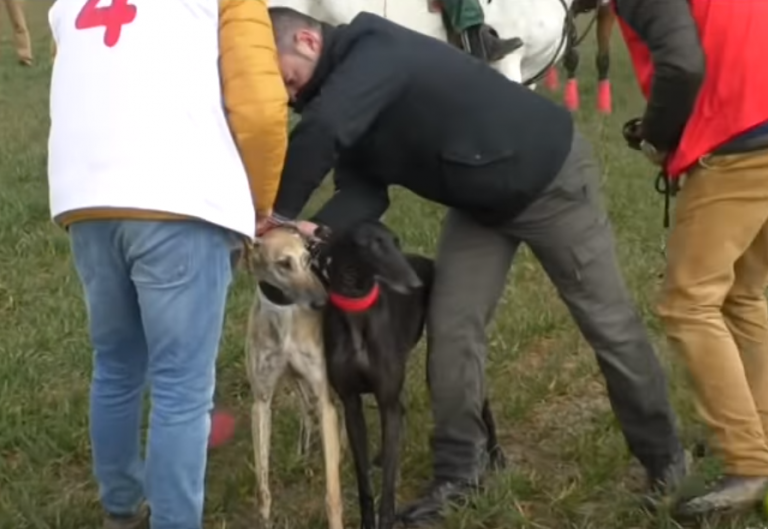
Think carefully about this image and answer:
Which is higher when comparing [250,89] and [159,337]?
[250,89]

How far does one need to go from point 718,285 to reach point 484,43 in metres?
3.24

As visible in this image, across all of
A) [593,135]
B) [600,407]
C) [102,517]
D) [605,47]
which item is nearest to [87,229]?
[102,517]

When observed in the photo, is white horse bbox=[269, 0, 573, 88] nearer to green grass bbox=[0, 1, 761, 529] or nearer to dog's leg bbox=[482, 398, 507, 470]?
green grass bbox=[0, 1, 761, 529]

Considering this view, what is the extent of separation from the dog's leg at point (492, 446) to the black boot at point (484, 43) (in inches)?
109

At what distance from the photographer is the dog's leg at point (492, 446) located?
4.66 m

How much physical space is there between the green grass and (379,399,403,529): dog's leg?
0.73 ft

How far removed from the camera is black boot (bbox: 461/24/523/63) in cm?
705

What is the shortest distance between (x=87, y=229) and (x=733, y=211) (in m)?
1.84

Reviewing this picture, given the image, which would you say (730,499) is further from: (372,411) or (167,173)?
(167,173)

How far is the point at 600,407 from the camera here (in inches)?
204

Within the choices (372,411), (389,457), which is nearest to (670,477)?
(389,457)

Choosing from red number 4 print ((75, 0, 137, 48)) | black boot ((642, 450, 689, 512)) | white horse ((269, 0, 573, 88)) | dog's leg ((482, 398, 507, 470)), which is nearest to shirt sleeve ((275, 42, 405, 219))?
red number 4 print ((75, 0, 137, 48))

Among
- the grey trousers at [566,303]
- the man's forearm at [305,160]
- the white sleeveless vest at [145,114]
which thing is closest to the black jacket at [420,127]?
the man's forearm at [305,160]

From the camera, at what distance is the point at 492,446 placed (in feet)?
15.5
